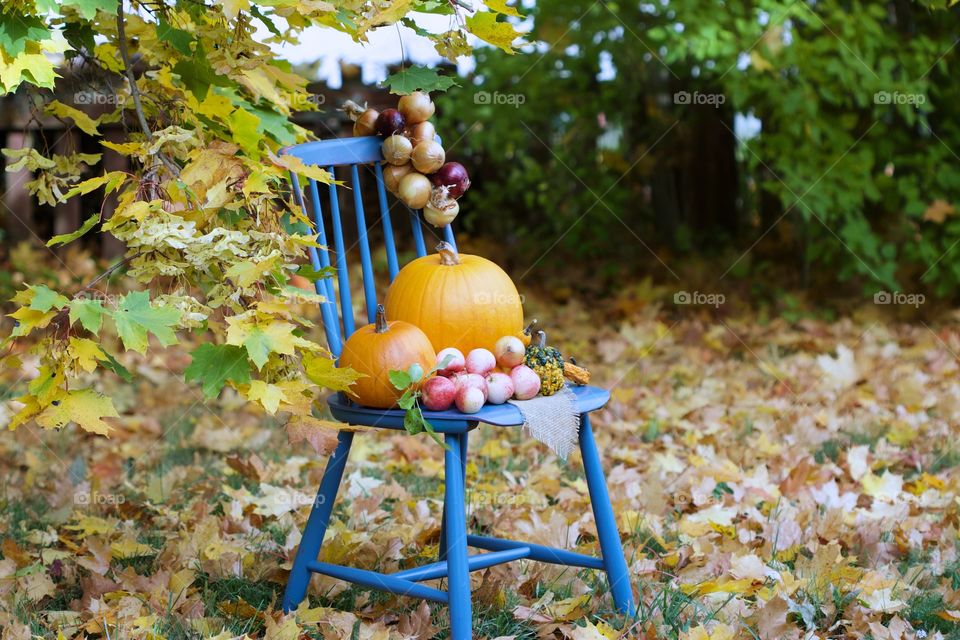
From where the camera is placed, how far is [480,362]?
84.0 inches

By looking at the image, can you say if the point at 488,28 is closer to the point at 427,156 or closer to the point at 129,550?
the point at 427,156

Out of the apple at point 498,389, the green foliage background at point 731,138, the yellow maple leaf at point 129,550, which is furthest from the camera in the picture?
the green foliage background at point 731,138

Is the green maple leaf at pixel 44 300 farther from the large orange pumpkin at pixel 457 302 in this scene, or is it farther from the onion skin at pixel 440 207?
the onion skin at pixel 440 207

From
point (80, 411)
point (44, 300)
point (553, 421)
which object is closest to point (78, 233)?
point (44, 300)

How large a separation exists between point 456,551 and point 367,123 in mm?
1010

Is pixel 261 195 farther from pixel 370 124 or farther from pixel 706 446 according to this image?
pixel 706 446

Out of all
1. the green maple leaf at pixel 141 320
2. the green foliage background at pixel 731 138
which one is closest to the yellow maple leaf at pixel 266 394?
the green maple leaf at pixel 141 320

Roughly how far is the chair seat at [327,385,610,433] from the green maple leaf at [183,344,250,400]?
30 cm

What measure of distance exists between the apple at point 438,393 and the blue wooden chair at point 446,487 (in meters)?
0.02

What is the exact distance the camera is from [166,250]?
192 centimetres

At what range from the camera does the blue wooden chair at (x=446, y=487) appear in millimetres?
2004

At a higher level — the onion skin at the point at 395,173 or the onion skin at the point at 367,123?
the onion skin at the point at 367,123

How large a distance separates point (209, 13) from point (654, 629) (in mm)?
1481

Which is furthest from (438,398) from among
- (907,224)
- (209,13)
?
(907,224)
